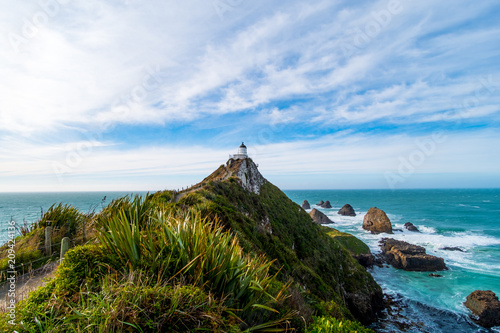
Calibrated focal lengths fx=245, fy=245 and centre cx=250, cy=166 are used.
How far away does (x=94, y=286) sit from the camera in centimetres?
348

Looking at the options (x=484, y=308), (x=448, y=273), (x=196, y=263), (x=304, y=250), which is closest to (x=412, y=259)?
(x=448, y=273)

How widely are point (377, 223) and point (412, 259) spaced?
2047 cm

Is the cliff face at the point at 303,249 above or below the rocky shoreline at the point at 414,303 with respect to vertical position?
above

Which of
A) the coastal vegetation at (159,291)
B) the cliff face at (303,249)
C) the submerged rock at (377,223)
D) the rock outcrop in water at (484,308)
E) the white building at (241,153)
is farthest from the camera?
the submerged rock at (377,223)

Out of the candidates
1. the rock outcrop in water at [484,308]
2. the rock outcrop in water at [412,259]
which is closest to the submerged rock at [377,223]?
the rock outcrop in water at [412,259]

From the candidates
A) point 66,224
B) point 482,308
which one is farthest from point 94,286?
point 482,308

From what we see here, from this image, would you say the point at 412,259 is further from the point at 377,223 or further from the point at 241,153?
the point at 241,153

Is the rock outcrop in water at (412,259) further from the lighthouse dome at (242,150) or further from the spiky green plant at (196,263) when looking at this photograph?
the spiky green plant at (196,263)

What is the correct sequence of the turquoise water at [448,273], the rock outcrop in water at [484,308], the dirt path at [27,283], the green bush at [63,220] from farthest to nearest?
the turquoise water at [448,273], the rock outcrop in water at [484,308], the green bush at [63,220], the dirt path at [27,283]

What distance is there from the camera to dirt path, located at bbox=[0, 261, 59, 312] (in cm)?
445

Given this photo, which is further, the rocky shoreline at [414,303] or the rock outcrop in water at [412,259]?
the rock outcrop in water at [412,259]

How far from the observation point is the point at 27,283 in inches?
204

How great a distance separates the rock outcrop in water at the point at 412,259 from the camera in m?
32.0

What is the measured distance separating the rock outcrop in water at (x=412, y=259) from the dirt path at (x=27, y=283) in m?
38.4
